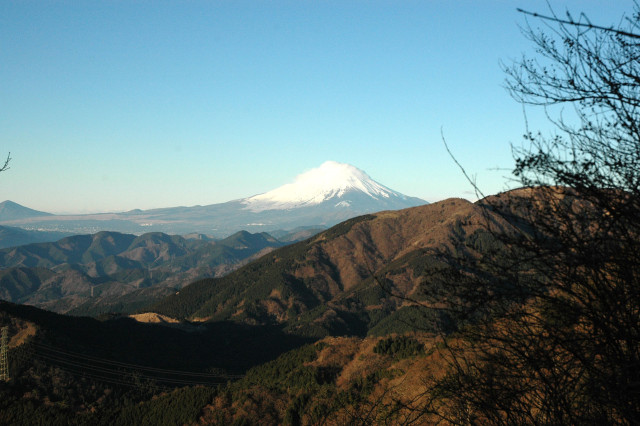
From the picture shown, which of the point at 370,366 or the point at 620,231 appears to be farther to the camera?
the point at 370,366

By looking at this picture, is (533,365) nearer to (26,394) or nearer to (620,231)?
(620,231)

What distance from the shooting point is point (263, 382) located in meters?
74.1

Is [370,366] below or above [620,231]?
below

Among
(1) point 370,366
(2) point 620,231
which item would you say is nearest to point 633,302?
(2) point 620,231

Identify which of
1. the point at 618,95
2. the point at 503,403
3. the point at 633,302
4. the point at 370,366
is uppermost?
the point at 618,95

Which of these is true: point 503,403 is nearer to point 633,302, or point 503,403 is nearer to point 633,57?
point 633,302

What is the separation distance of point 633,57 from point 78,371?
108m

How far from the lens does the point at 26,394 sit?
7675cm

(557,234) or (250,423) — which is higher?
(557,234)

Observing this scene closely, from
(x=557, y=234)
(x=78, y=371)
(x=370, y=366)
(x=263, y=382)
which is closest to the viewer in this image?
(x=557, y=234)

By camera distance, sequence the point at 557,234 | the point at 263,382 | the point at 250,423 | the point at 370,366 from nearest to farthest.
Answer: the point at 557,234 < the point at 250,423 < the point at 370,366 < the point at 263,382

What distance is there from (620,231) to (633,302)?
112 centimetres

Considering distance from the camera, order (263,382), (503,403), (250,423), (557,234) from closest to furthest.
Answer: (557,234), (503,403), (250,423), (263,382)

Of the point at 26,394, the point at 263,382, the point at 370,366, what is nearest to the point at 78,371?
the point at 26,394
